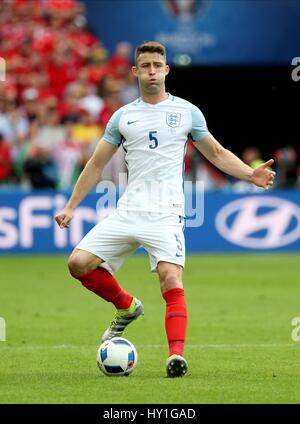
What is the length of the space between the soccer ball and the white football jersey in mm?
1109

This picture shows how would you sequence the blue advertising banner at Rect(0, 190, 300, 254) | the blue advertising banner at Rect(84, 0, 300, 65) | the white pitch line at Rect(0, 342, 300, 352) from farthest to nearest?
the blue advertising banner at Rect(84, 0, 300, 65)
the blue advertising banner at Rect(0, 190, 300, 254)
the white pitch line at Rect(0, 342, 300, 352)

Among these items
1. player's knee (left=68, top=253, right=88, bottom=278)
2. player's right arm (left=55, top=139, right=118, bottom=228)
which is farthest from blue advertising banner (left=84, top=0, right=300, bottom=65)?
player's knee (left=68, top=253, right=88, bottom=278)

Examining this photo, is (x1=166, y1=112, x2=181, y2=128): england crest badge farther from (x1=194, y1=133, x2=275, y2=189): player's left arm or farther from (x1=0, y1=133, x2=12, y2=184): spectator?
(x1=0, y1=133, x2=12, y2=184): spectator

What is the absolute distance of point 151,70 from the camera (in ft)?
28.3

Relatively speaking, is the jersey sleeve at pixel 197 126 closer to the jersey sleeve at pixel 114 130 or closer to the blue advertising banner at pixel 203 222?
the jersey sleeve at pixel 114 130

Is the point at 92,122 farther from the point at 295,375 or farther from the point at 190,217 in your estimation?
the point at 295,375

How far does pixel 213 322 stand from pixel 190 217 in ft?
19.7

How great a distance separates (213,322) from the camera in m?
12.3

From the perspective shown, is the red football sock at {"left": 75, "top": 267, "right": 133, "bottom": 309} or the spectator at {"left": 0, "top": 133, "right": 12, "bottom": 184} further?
the spectator at {"left": 0, "top": 133, "right": 12, "bottom": 184}

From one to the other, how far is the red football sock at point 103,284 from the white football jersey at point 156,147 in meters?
0.57

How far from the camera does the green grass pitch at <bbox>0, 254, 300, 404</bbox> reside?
25.7 feet

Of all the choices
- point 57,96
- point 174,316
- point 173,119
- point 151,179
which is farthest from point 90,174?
point 57,96

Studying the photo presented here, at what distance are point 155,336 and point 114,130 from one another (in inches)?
118

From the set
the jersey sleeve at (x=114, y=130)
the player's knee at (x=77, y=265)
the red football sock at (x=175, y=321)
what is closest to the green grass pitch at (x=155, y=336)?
the red football sock at (x=175, y=321)
